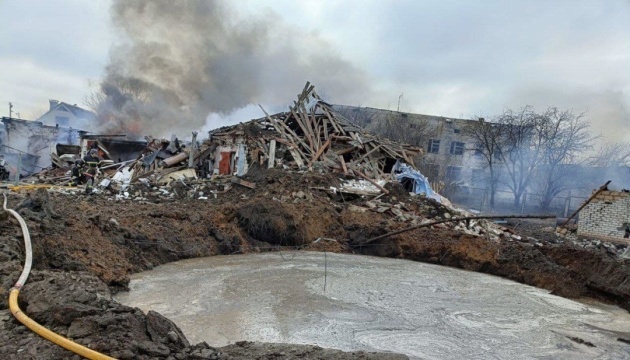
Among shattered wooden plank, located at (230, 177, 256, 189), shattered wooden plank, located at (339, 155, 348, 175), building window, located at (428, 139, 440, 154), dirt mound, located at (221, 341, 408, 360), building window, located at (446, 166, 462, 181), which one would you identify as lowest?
dirt mound, located at (221, 341, 408, 360)

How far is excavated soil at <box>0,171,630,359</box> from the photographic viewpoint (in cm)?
375

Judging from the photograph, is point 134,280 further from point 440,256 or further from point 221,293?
point 440,256

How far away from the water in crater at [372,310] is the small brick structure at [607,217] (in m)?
8.97

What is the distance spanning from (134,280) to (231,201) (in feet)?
20.2

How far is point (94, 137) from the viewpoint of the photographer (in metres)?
26.8

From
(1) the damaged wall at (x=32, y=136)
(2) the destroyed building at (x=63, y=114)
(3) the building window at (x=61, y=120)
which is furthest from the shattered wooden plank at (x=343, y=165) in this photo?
(3) the building window at (x=61, y=120)

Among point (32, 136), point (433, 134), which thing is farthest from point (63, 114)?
point (433, 134)

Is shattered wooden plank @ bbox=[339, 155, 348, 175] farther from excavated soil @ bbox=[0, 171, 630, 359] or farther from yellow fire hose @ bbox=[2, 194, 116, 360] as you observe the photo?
yellow fire hose @ bbox=[2, 194, 116, 360]

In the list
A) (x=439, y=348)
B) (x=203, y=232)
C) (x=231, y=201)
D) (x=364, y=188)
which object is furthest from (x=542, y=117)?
(x=439, y=348)

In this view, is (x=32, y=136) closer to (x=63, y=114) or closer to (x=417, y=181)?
(x=63, y=114)

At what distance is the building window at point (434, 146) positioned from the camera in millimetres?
38656

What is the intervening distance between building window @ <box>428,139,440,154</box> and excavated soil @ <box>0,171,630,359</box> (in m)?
24.9

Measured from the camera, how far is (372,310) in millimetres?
6355

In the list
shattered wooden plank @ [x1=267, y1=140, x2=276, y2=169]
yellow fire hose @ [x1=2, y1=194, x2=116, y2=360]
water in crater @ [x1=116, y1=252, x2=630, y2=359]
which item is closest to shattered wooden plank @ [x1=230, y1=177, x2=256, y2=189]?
shattered wooden plank @ [x1=267, y1=140, x2=276, y2=169]
